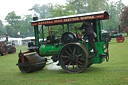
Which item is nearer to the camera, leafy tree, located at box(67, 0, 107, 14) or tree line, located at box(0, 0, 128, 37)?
tree line, located at box(0, 0, 128, 37)

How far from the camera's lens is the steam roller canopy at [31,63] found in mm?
7469

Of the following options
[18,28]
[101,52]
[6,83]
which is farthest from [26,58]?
[18,28]

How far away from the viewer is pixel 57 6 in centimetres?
3278

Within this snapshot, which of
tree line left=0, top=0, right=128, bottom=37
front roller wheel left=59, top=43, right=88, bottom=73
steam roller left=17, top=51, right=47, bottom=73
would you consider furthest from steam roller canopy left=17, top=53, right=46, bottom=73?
tree line left=0, top=0, right=128, bottom=37

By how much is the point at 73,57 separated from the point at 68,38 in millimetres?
718

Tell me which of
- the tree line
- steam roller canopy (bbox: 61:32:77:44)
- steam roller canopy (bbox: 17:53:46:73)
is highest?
the tree line

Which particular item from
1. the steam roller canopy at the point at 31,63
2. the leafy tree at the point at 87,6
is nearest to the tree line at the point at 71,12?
the leafy tree at the point at 87,6

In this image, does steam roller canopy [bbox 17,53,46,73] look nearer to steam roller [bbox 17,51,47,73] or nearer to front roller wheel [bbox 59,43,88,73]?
steam roller [bbox 17,51,47,73]

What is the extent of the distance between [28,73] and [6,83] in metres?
1.66

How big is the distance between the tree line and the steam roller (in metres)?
24.0

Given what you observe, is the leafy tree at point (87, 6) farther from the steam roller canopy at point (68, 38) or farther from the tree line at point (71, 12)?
the steam roller canopy at point (68, 38)

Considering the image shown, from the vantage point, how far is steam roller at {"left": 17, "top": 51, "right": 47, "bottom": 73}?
7.47 m

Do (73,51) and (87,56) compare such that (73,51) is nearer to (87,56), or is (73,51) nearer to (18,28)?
(87,56)

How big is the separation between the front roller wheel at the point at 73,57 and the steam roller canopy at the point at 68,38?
24 cm
